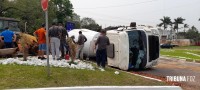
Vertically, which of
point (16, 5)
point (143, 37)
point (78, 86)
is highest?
point (16, 5)

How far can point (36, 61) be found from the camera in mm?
12930

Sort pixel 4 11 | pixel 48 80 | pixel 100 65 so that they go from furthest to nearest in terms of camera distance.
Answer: pixel 4 11 → pixel 100 65 → pixel 48 80

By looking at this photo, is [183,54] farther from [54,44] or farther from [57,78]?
[57,78]

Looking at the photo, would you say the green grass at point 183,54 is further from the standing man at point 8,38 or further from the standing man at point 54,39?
the standing man at point 54,39

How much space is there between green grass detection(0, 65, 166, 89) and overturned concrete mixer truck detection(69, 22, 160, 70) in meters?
4.37

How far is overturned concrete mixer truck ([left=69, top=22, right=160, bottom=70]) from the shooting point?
651 inches

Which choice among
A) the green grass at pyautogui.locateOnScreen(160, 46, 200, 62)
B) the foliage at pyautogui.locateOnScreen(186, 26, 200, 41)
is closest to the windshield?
the green grass at pyautogui.locateOnScreen(160, 46, 200, 62)

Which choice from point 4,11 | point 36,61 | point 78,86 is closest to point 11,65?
point 36,61

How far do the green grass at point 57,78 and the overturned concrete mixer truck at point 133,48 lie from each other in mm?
4372

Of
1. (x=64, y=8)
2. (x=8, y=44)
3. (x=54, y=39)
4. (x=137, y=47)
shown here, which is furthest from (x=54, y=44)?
(x=64, y=8)

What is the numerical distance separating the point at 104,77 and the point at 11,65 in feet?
9.70

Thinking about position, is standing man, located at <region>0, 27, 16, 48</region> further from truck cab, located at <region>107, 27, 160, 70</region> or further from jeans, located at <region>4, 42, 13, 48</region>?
truck cab, located at <region>107, 27, 160, 70</region>

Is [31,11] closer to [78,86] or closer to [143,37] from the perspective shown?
[143,37]

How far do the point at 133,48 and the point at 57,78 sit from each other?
667 centimetres
